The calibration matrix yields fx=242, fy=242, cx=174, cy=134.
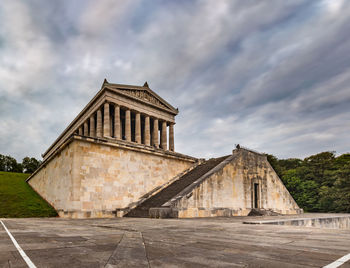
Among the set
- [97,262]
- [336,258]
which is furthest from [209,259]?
[336,258]

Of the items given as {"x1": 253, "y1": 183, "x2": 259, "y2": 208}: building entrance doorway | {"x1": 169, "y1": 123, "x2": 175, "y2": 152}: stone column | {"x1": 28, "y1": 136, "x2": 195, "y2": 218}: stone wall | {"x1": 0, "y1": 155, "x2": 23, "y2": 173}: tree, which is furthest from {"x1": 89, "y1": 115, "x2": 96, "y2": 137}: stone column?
{"x1": 253, "y1": 183, "x2": 259, "y2": 208}: building entrance doorway

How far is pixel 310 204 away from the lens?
43.8m

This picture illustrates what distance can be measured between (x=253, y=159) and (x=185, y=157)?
22.9 ft

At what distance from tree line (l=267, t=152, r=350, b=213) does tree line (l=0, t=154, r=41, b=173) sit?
61.5m

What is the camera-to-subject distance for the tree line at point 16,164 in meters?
60.8

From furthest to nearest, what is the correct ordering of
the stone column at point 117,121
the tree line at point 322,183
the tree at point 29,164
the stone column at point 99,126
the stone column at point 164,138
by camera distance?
the tree at point 29,164 < the stone column at point 164,138 < the stone column at point 99,126 < the stone column at point 117,121 < the tree line at point 322,183

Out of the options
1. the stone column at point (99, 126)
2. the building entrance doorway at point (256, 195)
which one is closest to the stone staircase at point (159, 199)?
the building entrance doorway at point (256, 195)

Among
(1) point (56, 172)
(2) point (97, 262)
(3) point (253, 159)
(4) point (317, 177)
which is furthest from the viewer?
(4) point (317, 177)

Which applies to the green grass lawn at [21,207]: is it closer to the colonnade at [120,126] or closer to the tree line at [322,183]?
the colonnade at [120,126]

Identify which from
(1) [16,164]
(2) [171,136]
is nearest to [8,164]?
(1) [16,164]

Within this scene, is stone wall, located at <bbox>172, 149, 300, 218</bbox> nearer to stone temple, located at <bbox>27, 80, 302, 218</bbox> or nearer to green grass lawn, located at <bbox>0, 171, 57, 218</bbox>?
stone temple, located at <bbox>27, 80, 302, 218</bbox>

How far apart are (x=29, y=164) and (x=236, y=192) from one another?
6065 cm

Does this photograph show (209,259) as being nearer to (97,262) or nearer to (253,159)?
(97,262)

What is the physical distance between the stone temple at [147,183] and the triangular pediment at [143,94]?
21.1 meters
